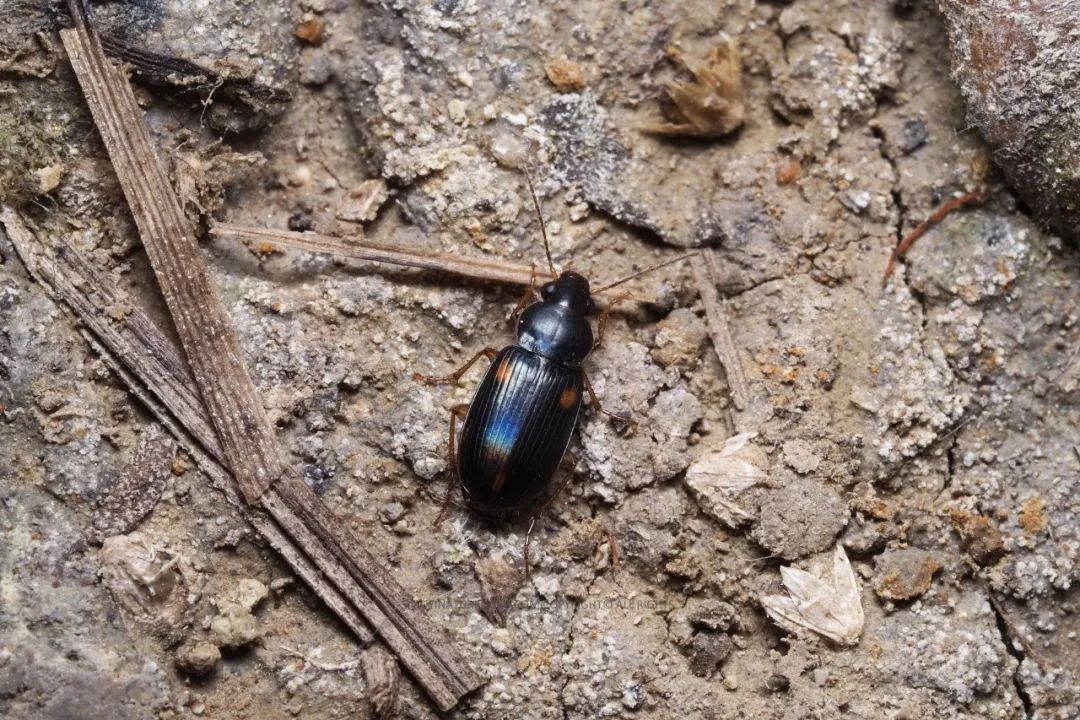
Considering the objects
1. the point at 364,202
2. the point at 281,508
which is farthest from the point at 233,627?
the point at 364,202

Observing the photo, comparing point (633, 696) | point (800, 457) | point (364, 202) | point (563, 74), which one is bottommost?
point (633, 696)

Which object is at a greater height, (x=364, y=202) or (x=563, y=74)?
(x=563, y=74)

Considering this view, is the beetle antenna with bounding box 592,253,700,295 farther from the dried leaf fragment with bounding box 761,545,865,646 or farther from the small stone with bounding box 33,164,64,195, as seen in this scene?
the small stone with bounding box 33,164,64,195

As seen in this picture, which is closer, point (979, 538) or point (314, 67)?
point (979, 538)

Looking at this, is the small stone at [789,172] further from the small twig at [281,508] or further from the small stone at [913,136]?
the small twig at [281,508]

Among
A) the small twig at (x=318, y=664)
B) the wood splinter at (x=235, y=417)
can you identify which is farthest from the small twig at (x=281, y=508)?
the small twig at (x=318, y=664)

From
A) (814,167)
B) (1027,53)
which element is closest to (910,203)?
(814,167)

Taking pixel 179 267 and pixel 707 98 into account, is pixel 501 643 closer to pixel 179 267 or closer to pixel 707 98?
pixel 179 267
